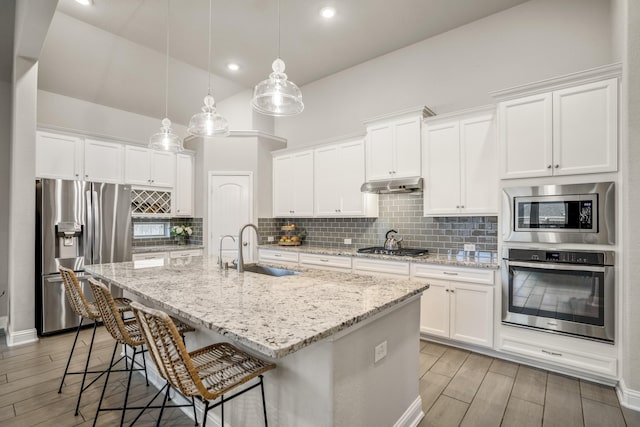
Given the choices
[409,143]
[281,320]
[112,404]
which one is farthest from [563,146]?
[112,404]

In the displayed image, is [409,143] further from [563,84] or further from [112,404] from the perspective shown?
[112,404]

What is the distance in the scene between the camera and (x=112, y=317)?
2.01 m

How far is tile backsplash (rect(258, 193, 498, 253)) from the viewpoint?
358cm

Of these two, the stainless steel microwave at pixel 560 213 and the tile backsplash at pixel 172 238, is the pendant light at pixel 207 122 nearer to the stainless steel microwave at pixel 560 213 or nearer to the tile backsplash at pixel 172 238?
the stainless steel microwave at pixel 560 213

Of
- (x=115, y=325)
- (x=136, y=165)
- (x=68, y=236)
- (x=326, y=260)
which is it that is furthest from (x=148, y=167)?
(x=115, y=325)

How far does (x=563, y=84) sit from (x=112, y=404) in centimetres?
434

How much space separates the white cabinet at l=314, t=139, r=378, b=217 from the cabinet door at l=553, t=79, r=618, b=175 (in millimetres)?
2153

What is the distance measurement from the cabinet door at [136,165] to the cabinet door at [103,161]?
8 centimetres

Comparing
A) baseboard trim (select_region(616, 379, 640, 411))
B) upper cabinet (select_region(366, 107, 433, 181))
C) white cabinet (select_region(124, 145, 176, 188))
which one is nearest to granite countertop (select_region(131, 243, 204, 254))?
white cabinet (select_region(124, 145, 176, 188))

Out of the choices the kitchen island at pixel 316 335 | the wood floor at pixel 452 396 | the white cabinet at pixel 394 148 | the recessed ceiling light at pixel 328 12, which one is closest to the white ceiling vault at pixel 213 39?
the recessed ceiling light at pixel 328 12

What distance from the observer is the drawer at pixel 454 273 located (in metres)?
3.02

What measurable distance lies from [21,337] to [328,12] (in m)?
4.83

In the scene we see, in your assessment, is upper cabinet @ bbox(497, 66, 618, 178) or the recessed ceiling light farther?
the recessed ceiling light

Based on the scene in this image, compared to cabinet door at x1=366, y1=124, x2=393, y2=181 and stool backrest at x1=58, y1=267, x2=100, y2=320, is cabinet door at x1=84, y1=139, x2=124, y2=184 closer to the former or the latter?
stool backrest at x1=58, y1=267, x2=100, y2=320
